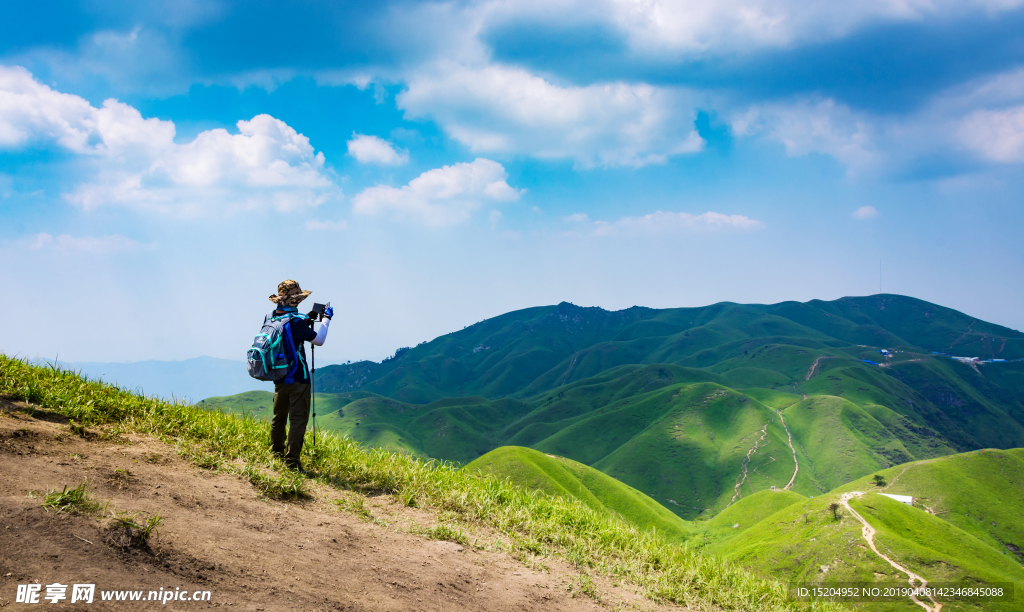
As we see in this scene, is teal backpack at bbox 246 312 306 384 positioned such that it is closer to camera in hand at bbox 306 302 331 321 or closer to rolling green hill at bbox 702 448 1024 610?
camera in hand at bbox 306 302 331 321

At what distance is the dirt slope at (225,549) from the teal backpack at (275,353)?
152 centimetres

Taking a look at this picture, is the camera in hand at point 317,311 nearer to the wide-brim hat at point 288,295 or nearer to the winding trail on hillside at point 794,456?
the wide-brim hat at point 288,295

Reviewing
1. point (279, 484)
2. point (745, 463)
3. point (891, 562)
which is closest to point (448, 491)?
point (279, 484)

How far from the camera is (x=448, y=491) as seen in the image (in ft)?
30.0

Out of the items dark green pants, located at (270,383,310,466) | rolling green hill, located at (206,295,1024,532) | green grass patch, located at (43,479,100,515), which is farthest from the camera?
rolling green hill, located at (206,295,1024,532)

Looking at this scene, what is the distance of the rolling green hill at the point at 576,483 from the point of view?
6438cm

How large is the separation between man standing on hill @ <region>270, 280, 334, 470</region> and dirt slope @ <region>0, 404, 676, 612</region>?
0.96m

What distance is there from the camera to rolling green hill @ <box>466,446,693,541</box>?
211 ft

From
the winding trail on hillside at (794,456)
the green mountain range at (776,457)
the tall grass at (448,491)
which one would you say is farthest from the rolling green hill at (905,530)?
the tall grass at (448,491)

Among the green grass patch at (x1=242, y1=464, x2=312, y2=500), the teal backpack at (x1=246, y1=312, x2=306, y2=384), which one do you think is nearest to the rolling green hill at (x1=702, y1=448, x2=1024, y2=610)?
the green grass patch at (x1=242, y1=464, x2=312, y2=500)

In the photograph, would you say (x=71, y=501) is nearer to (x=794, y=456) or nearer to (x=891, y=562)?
(x=891, y=562)

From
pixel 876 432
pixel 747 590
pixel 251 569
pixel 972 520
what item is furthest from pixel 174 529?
pixel 876 432

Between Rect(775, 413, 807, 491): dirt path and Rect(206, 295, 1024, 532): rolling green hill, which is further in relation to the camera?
Rect(206, 295, 1024, 532): rolling green hill

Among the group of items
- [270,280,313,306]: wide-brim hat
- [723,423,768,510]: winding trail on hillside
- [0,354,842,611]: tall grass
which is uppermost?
[270,280,313,306]: wide-brim hat
